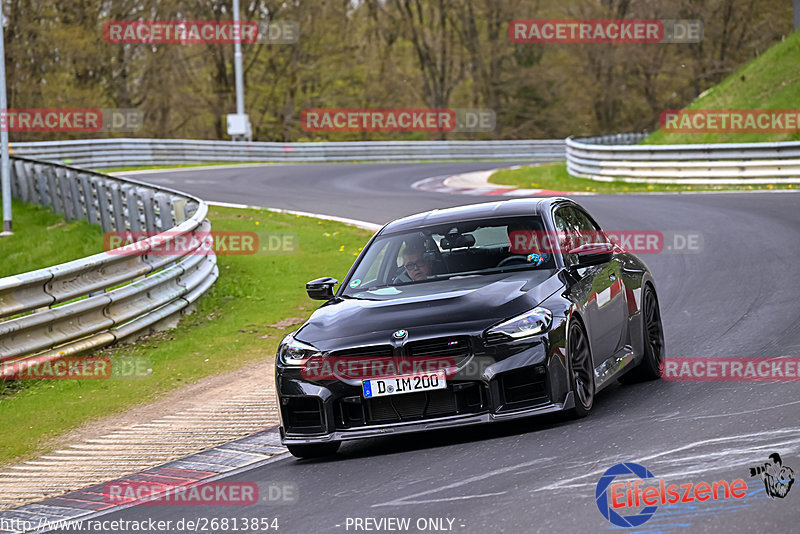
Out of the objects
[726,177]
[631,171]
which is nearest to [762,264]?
[726,177]

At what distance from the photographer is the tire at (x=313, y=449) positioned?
7559mm

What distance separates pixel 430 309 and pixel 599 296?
1.40 m

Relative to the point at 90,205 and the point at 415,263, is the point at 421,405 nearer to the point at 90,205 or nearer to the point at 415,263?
the point at 415,263

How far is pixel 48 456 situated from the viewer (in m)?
8.54

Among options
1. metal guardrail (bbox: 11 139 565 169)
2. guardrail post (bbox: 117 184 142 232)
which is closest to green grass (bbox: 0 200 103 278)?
guardrail post (bbox: 117 184 142 232)

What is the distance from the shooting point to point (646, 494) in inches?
219

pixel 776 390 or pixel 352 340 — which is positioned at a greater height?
pixel 352 340

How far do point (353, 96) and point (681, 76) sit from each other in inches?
610

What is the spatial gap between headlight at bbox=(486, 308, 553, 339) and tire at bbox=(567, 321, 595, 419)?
219mm

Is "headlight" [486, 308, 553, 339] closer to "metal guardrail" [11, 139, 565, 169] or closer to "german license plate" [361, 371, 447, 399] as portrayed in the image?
"german license plate" [361, 371, 447, 399]

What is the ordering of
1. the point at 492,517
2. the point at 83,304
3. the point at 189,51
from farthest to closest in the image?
the point at 189,51 → the point at 83,304 → the point at 492,517

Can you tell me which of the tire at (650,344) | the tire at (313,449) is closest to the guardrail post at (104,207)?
the tire at (650,344)

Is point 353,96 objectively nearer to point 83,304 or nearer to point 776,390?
point 83,304

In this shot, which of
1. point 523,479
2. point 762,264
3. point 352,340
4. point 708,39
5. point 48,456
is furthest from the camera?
point 708,39
